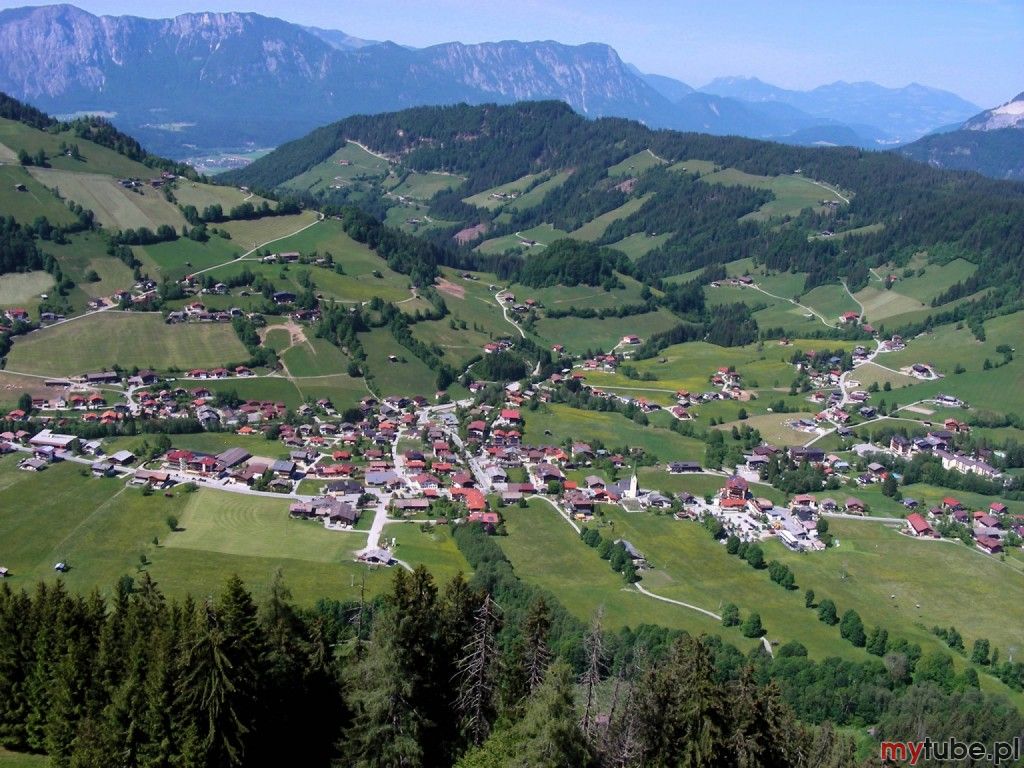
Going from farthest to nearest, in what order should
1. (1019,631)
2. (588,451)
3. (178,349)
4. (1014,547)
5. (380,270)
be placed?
(380,270) → (178,349) → (588,451) → (1014,547) → (1019,631)

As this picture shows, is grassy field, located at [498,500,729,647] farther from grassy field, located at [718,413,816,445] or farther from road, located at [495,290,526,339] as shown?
road, located at [495,290,526,339]

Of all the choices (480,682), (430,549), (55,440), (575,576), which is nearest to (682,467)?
(575,576)

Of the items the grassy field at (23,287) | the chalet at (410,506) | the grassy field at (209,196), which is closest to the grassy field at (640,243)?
the grassy field at (209,196)

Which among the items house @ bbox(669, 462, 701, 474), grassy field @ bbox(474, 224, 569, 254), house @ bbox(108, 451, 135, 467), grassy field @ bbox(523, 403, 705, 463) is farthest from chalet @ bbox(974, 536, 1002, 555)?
grassy field @ bbox(474, 224, 569, 254)

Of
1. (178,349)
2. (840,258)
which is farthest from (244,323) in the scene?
(840,258)

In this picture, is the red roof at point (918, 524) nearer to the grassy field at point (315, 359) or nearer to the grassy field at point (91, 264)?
the grassy field at point (315, 359)

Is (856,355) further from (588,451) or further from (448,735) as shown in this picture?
(448,735)
